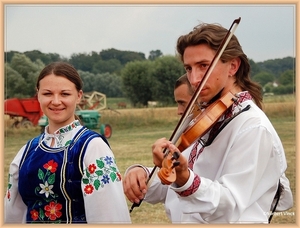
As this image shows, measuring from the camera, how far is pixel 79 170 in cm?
231

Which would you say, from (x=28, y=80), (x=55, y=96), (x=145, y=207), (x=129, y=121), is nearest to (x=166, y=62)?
(x=129, y=121)

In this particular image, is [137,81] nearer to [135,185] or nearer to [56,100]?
[56,100]

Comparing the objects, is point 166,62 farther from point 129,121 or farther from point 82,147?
point 82,147

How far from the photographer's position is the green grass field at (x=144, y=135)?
6463 millimetres

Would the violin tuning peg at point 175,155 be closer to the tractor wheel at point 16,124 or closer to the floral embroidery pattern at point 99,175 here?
the floral embroidery pattern at point 99,175

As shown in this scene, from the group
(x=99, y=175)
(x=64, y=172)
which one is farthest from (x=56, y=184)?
(x=99, y=175)

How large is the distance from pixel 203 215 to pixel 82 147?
0.76 m

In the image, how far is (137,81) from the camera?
89.2 feet

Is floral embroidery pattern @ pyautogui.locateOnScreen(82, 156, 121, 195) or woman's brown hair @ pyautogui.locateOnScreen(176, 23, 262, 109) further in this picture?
floral embroidery pattern @ pyautogui.locateOnScreen(82, 156, 121, 195)

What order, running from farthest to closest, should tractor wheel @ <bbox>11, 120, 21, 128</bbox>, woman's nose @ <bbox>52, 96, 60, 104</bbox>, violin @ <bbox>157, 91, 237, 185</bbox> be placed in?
tractor wheel @ <bbox>11, 120, 21, 128</bbox> < woman's nose @ <bbox>52, 96, 60, 104</bbox> < violin @ <bbox>157, 91, 237, 185</bbox>

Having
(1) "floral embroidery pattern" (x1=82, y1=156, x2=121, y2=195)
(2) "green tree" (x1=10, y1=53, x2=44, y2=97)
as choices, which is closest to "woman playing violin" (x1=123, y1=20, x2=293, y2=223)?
(1) "floral embroidery pattern" (x1=82, y1=156, x2=121, y2=195)

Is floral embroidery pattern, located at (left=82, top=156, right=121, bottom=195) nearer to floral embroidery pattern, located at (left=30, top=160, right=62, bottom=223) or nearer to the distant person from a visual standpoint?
the distant person

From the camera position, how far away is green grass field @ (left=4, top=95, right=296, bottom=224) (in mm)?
6463

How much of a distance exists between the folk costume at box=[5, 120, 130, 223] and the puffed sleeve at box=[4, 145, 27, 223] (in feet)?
0.23
